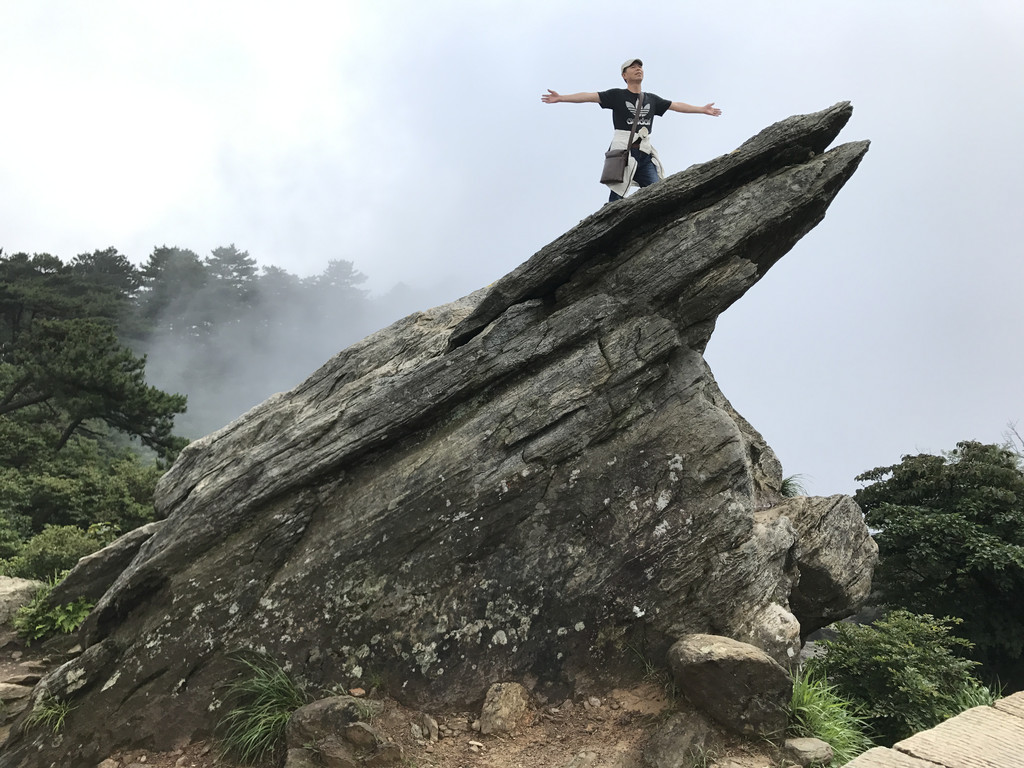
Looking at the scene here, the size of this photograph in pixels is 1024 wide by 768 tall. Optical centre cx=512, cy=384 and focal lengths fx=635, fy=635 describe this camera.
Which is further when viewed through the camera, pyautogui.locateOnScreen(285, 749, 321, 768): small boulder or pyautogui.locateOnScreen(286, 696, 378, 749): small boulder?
pyautogui.locateOnScreen(286, 696, 378, 749): small boulder

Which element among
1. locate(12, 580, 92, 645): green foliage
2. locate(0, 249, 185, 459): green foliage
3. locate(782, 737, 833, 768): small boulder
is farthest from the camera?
locate(0, 249, 185, 459): green foliage

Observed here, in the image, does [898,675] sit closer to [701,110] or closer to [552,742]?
[552,742]

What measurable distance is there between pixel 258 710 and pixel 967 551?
17106 millimetres

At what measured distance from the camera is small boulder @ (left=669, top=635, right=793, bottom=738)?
24.5 ft

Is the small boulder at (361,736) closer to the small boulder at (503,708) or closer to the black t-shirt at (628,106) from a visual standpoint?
the small boulder at (503,708)

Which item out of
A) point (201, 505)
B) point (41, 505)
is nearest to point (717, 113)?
point (201, 505)

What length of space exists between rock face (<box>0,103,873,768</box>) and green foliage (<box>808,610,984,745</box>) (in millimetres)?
1211

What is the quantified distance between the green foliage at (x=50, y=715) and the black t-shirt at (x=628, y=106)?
12.8 m

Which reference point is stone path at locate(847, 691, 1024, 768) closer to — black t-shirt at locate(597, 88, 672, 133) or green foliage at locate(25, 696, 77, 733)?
green foliage at locate(25, 696, 77, 733)

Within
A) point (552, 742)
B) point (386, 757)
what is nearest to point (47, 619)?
point (386, 757)

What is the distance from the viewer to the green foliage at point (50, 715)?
831 centimetres

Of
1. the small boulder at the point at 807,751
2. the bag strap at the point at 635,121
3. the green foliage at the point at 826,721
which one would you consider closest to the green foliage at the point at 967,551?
the green foliage at the point at 826,721

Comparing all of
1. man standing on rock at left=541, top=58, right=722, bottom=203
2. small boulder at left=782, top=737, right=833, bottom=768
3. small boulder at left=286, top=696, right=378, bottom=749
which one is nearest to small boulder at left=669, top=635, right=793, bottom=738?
small boulder at left=782, top=737, right=833, bottom=768

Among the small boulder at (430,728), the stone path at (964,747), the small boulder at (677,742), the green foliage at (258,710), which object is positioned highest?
the green foliage at (258,710)
